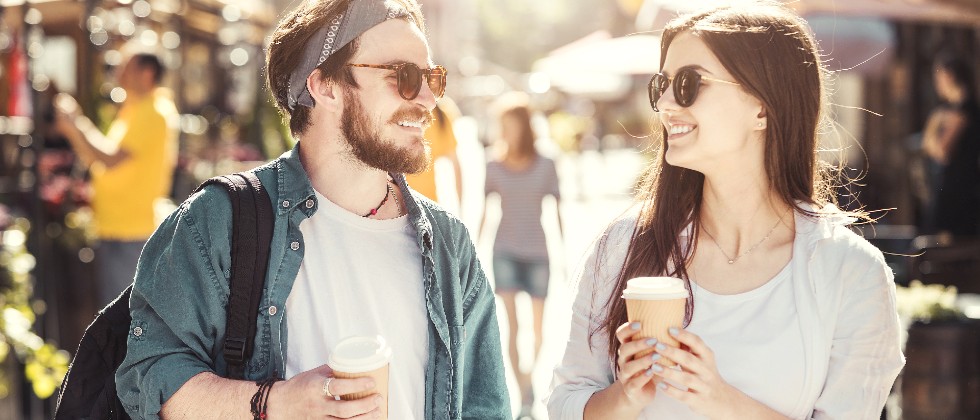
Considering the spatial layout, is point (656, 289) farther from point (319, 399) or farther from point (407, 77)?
point (407, 77)

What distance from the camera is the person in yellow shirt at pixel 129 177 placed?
624 centimetres

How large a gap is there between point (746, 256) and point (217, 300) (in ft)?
4.61

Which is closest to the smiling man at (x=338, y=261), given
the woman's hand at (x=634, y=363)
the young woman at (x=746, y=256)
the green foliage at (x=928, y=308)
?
the young woman at (x=746, y=256)

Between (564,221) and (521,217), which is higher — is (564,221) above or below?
below

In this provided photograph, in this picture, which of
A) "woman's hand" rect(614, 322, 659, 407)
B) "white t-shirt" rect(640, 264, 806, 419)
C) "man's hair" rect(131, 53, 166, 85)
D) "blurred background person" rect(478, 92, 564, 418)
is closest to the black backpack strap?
"woman's hand" rect(614, 322, 659, 407)

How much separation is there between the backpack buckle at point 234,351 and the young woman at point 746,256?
89 cm

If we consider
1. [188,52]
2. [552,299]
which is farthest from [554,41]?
[552,299]

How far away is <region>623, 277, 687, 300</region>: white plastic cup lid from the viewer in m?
2.16

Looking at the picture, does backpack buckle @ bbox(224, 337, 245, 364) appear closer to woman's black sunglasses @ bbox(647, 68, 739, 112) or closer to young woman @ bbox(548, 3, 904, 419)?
young woman @ bbox(548, 3, 904, 419)

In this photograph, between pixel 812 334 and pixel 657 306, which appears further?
pixel 812 334

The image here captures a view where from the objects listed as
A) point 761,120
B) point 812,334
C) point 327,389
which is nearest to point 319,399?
point 327,389

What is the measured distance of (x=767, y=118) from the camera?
2.71 meters

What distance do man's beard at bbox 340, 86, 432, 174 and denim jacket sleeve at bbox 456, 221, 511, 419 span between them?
0.32m

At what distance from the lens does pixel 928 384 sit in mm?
5316
